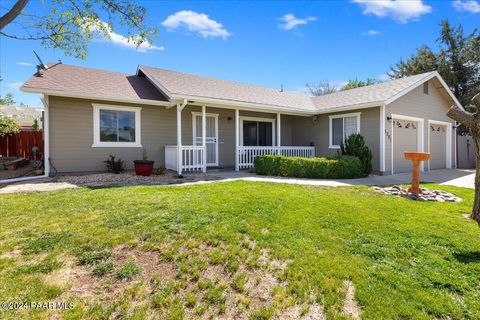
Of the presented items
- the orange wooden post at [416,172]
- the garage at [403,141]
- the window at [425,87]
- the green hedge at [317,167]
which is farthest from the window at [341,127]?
the orange wooden post at [416,172]

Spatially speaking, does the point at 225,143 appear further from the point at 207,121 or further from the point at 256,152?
the point at 256,152

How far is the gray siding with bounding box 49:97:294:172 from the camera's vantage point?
9508 mm

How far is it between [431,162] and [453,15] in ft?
48.9

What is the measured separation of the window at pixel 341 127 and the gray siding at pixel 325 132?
204 mm

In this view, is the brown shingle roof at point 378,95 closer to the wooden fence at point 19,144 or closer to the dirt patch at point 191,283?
the dirt patch at point 191,283

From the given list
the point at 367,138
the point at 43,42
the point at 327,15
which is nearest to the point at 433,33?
the point at 327,15

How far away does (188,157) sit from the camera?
10781 mm

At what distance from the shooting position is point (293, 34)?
59.8ft

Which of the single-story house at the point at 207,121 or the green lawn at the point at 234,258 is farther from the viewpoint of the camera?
the single-story house at the point at 207,121

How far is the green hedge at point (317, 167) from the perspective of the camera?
387 inches

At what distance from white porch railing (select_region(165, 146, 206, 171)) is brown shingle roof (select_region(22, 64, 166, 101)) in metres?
2.27

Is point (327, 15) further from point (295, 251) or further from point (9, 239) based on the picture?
point (9, 239)

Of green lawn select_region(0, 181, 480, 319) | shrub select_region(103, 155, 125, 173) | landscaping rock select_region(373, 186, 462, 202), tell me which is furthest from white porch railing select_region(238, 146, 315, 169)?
green lawn select_region(0, 181, 480, 319)

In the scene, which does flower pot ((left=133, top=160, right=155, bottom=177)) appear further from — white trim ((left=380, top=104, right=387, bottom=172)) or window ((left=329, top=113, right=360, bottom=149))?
white trim ((left=380, top=104, right=387, bottom=172))
